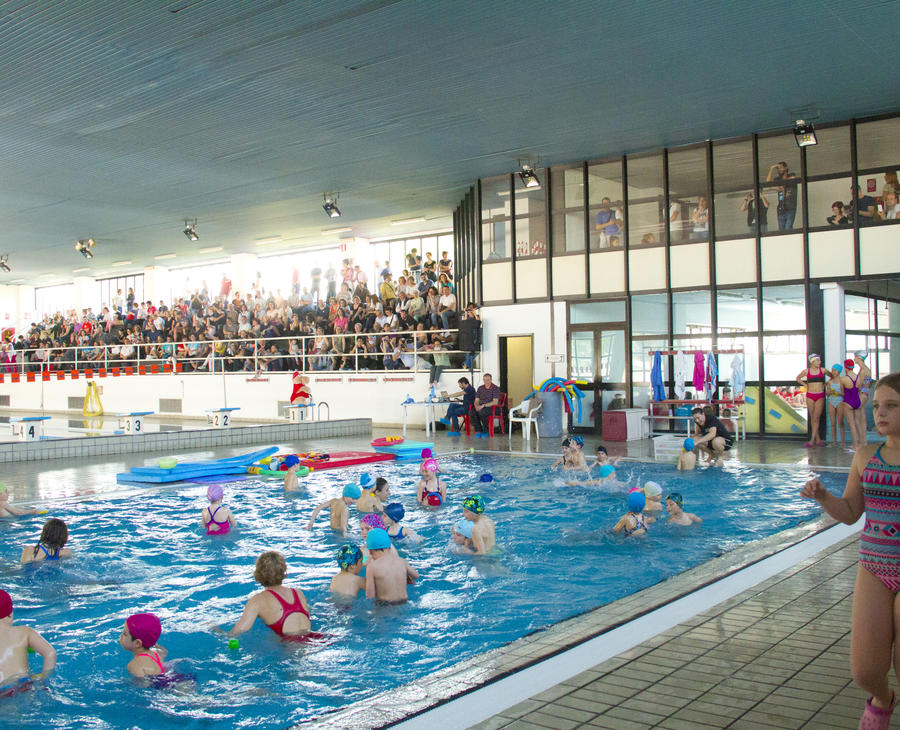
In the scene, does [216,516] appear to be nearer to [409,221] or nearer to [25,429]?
[25,429]

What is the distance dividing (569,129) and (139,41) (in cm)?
770

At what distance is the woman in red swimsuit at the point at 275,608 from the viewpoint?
497cm

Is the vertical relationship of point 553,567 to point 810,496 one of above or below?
below

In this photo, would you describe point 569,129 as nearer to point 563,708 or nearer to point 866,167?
point 866,167

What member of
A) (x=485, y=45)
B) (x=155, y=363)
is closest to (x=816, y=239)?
(x=485, y=45)

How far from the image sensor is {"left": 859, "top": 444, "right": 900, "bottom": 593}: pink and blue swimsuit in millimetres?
2792

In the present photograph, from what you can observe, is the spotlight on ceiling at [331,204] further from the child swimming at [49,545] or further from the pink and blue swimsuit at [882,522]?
the pink and blue swimsuit at [882,522]

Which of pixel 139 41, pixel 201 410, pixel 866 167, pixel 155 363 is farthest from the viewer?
pixel 155 363

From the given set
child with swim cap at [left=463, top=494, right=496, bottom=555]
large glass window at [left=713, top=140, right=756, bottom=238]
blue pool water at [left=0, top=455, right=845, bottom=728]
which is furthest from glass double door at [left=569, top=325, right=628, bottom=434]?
child with swim cap at [left=463, top=494, right=496, bottom=555]

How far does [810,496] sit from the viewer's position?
2908 millimetres

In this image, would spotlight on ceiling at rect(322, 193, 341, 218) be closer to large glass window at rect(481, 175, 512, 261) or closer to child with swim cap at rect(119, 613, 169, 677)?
Result: large glass window at rect(481, 175, 512, 261)

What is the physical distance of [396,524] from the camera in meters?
7.63

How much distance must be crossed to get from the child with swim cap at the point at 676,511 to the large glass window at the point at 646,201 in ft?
30.6

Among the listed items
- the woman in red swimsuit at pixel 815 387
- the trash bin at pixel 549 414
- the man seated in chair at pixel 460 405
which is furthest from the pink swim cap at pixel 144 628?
the man seated in chair at pixel 460 405
